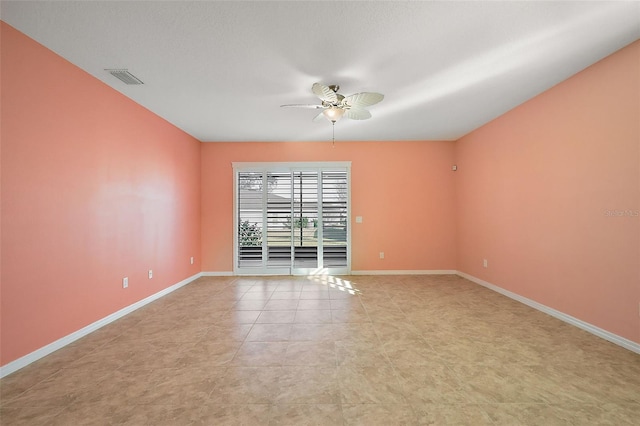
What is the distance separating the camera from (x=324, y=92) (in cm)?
255

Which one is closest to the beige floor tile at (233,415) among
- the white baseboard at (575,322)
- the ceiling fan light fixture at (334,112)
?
the ceiling fan light fixture at (334,112)

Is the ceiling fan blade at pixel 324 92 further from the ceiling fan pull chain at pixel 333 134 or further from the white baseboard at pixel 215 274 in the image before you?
the white baseboard at pixel 215 274

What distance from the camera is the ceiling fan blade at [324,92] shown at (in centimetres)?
245

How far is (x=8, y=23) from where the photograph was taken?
6.50ft

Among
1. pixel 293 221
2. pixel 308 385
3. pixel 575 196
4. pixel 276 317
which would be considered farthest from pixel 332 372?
pixel 293 221

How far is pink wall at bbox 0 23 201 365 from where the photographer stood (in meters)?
2.02

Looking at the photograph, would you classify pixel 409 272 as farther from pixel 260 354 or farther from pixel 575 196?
pixel 260 354

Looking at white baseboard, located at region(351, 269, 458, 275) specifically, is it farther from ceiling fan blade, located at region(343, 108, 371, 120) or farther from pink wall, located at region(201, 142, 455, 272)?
ceiling fan blade, located at region(343, 108, 371, 120)

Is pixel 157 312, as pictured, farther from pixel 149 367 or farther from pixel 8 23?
pixel 8 23

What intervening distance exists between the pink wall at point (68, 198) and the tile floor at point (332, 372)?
394 millimetres

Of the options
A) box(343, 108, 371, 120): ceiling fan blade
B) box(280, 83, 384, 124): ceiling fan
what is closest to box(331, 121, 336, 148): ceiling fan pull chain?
box(343, 108, 371, 120): ceiling fan blade

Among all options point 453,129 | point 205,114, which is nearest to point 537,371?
point 453,129

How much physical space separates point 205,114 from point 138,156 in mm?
1088

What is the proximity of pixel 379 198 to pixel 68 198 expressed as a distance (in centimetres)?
462
